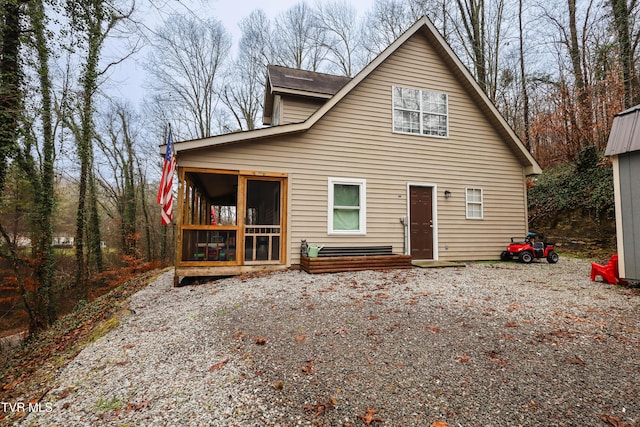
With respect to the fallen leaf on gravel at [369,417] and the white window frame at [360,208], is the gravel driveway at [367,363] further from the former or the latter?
the white window frame at [360,208]

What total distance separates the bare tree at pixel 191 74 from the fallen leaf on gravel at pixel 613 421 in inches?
849

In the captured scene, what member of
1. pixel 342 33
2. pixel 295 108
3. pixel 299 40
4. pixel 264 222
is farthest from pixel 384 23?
pixel 264 222

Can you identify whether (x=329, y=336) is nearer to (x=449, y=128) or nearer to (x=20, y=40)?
(x=449, y=128)

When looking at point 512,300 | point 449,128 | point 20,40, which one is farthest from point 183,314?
point 449,128

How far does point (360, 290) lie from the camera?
5.24 meters

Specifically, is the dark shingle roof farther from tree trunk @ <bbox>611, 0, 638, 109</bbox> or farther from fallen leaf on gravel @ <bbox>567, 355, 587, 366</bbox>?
tree trunk @ <bbox>611, 0, 638, 109</bbox>

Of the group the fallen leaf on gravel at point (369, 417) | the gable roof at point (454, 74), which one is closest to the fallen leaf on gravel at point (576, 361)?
the fallen leaf on gravel at point (369, 417)

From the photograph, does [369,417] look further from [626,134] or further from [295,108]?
[295,108]

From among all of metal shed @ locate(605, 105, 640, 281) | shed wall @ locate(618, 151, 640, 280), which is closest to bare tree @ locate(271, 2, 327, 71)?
metal shed @ locate(605, 105, 640, 281)

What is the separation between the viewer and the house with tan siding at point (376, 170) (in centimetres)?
725

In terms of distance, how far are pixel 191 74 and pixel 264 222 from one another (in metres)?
14.4

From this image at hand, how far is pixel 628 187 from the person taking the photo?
539cm

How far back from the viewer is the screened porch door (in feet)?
24.4

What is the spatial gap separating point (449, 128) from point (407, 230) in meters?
3.56
